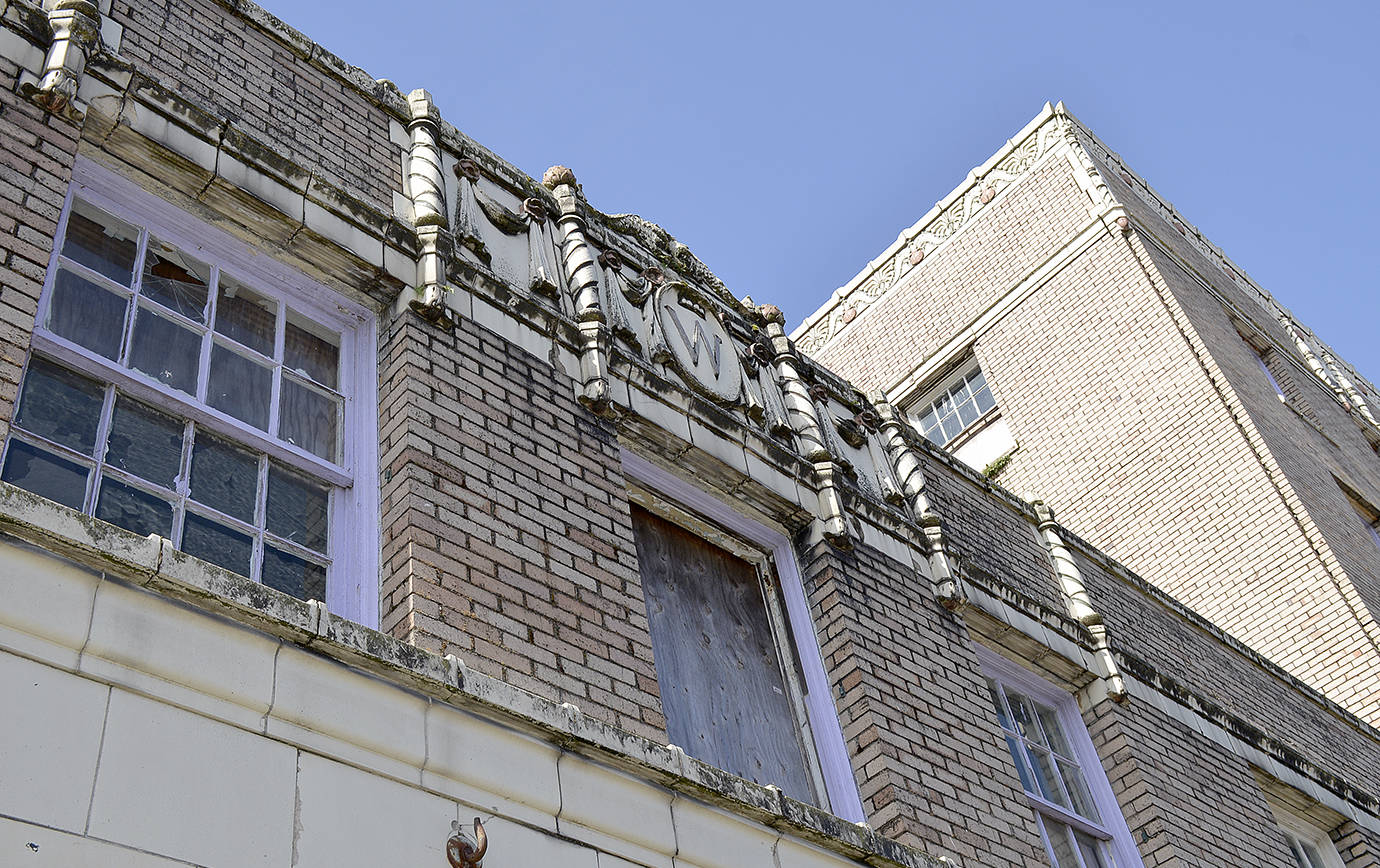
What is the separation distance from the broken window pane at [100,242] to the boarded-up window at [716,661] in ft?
8.46

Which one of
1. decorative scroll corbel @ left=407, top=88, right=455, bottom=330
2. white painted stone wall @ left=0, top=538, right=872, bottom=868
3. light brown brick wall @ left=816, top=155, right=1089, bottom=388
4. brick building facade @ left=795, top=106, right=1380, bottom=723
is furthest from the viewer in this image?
light brown brick wall @ left=816, top=155, right=1089, bottom=388

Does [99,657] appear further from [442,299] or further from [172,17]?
[172,17]

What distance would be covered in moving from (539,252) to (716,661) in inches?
89.7

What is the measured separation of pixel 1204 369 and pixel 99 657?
46.6 ft

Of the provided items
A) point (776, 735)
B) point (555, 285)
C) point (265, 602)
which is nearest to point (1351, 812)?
point (776, 735)

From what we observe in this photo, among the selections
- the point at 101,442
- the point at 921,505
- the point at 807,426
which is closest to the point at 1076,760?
the point at 921,505

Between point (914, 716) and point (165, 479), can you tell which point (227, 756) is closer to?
point (165, 479)

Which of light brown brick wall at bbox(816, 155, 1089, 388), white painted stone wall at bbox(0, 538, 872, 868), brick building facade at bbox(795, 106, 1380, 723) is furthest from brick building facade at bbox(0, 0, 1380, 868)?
light brown brick wall at bbox(816, 155, 1089, 388)

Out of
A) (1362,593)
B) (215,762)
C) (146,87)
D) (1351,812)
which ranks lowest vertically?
(215,762)

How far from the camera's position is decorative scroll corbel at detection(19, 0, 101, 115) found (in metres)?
4.93

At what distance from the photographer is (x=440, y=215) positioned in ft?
20.6

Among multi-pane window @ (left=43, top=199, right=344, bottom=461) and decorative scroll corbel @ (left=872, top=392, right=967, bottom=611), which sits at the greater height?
decorative scroll corbel @ (left=872, top=392, right=967, bottom=611)

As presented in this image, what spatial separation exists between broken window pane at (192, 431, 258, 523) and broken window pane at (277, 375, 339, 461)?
27cm

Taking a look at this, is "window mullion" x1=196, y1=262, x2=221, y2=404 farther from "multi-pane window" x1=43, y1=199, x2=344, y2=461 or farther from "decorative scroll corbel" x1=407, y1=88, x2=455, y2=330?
"decorative scroll corbel" x1=407, y1=88, x2=455, y2=330
